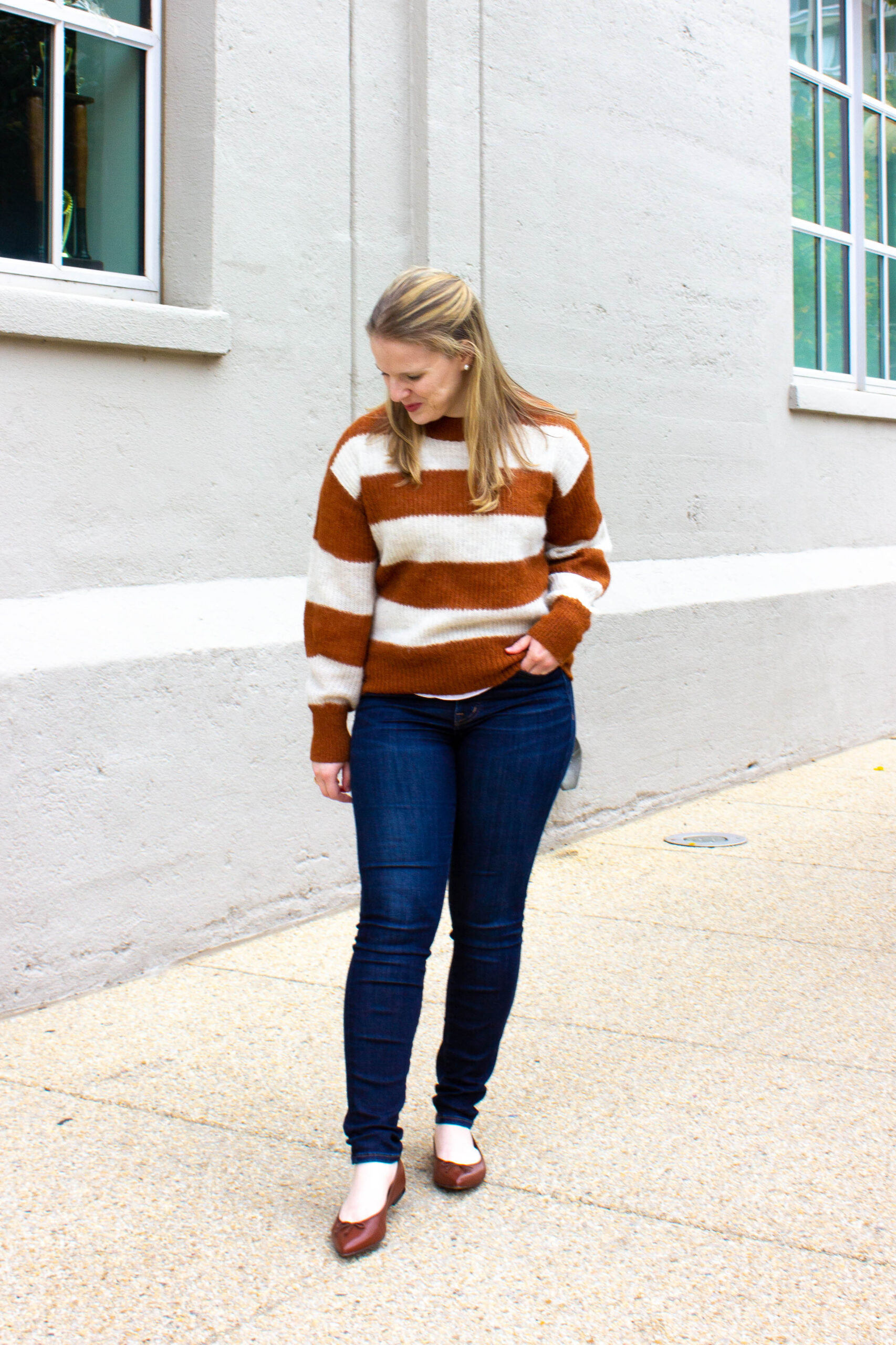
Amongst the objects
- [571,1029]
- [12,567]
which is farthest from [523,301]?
[571,1029]

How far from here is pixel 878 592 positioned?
7984 millimetres

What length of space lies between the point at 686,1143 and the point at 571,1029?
0.72m

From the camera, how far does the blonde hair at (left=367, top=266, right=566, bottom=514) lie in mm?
2467

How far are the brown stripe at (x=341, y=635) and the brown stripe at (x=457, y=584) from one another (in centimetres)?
8

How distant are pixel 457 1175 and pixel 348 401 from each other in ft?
9.34

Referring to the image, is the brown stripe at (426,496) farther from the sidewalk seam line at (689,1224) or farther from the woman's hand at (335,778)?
the sidewalk seam line at (689,1224)

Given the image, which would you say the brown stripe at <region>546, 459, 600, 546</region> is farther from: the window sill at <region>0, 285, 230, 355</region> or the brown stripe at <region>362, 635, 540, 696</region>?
the window sill at <region>0, 285, 230, 355</region>

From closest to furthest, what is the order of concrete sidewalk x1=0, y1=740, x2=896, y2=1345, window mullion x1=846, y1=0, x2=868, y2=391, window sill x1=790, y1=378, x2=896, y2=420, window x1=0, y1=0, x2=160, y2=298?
concrete sidewalk x1=0, y1=740, x2=896, y2=1345 → window x1=0, y1=0, x2=160, y2=298 → window sill x1=790, y1=378, x2=896, y2=420 → window mullion x1=846, y1=0, x2=868, y2=391

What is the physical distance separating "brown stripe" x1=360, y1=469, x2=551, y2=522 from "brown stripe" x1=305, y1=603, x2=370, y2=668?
0.62 ft

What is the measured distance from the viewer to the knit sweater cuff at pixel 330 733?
2.64 metres

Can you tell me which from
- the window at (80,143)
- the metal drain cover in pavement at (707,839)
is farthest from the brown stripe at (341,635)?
the metal drain cover in pavement at (707,839)

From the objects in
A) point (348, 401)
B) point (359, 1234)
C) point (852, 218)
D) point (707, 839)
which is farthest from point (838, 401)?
point (359, 1234)

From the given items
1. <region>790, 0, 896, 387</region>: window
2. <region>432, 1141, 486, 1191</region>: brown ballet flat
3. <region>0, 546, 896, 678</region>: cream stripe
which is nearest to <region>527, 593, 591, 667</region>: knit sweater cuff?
<region>432, 1141, 486, 1191</region>: brown ballet flat

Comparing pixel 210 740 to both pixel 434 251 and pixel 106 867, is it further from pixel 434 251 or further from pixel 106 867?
pixel 434 251
